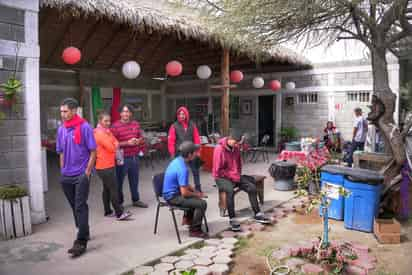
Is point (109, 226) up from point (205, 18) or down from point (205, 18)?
down

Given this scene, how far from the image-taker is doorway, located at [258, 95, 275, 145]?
12055 millimetres

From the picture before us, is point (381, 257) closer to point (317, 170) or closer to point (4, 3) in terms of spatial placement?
point (317, 170)

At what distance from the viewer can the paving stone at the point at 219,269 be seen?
2.98m

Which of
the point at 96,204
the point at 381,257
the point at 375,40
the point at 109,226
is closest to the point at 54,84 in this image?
the point at 96,204

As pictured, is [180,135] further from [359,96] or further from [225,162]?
[359,96]

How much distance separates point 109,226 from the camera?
415cm

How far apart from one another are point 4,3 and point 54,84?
A: 7650 millimetres

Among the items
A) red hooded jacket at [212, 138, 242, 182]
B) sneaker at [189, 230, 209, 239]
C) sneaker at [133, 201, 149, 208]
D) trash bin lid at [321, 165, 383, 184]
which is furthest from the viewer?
→ sneaker at [133, 201, 149, 208]

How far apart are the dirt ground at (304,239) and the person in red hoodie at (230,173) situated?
393mm

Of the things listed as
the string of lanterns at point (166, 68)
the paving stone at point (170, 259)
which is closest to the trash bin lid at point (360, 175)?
the paving stone at point (170, 259)

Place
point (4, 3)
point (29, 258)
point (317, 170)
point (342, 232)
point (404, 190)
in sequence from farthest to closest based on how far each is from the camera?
1. point (317, 170)
2. point (404, 190)
3. point (342, 232)
4. point (4, 3)
5. point (29, 258)

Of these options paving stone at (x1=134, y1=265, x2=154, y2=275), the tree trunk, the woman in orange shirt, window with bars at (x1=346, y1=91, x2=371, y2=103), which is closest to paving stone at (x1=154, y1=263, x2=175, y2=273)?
paving stone at (x1=134, y1=265, x2=154, y2=275)

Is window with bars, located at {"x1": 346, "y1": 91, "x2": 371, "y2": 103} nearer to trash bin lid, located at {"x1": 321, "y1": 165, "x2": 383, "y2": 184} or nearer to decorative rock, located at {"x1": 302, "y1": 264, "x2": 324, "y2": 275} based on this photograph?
trash bin lid, located at {"x1": 321, "y1": 165, "x2": 383, "y2": 184}

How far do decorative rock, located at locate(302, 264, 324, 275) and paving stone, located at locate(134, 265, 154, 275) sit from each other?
141cm
